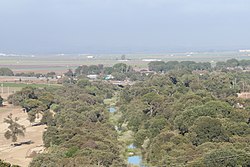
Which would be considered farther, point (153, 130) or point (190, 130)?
point (153, 130)

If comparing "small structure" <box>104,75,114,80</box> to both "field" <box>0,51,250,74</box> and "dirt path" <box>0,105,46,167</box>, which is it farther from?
"dirt path" <box>0,105,46,167</box>

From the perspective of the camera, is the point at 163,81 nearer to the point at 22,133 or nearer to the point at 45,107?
the point at 45,107

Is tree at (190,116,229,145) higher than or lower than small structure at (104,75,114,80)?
higher

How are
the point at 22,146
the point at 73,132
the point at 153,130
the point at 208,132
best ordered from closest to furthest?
the point at 208,132
the point at 73,132
the point at 153,130
the point at 22,146

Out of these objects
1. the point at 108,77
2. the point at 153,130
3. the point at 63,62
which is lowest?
the point at 63,62

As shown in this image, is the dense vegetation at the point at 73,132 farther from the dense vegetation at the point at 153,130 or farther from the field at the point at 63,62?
the field at the point at 63,62

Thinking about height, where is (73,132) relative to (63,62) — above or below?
above

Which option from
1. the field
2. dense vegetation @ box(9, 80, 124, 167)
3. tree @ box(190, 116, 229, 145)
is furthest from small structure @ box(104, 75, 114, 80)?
tree @ box(190, 116, 229, 145)

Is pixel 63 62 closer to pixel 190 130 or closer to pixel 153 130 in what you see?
pixel 153 130

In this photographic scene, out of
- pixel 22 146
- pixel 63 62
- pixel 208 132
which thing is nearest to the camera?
pixel 208 132

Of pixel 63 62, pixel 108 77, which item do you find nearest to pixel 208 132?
pixel 108 77

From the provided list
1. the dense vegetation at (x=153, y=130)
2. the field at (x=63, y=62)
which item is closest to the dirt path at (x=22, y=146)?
the dense vegetation at (x=153, y=130)
